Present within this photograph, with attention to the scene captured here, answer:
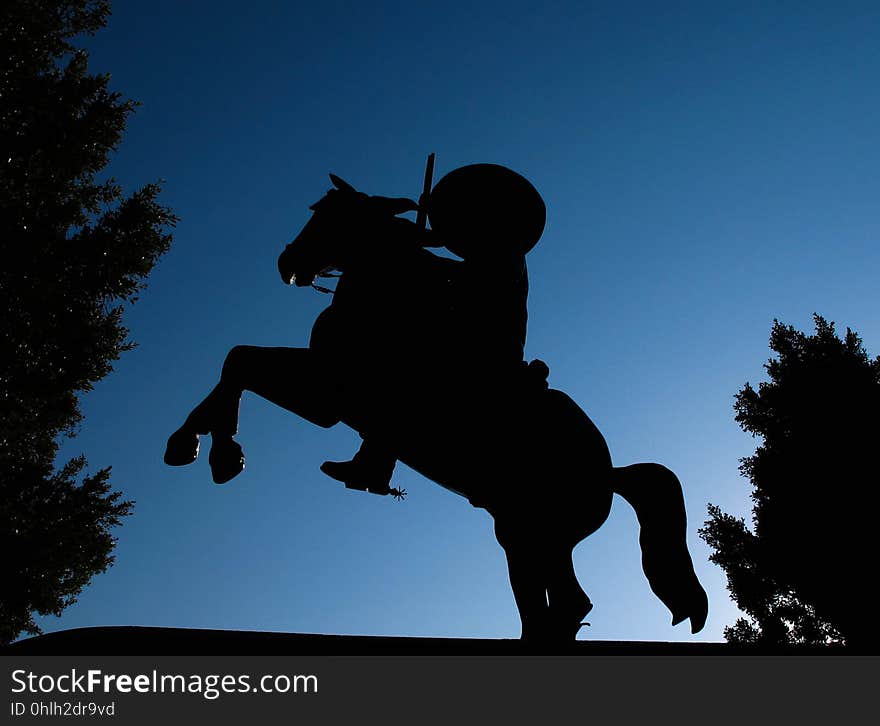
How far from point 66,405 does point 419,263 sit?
512cm

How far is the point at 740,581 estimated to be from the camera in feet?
28.9

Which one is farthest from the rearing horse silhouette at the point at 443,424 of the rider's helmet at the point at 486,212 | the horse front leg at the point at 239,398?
the rider's helmet at the point at 486,212

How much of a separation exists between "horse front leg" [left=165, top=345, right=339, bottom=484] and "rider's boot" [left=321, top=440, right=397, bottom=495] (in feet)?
0.67

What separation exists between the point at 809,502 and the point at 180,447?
8.00 m

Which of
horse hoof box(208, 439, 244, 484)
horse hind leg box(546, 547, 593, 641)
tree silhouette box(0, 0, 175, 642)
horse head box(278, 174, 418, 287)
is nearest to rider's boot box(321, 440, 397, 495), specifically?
horse hoof box(208, 439, 244, 484)

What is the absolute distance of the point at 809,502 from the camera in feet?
27.3

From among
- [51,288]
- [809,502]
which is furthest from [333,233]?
[809,502]

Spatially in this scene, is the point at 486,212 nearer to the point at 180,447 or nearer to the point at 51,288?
the point at 180,447

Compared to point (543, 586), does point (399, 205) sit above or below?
above

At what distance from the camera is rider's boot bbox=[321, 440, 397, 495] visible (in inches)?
121

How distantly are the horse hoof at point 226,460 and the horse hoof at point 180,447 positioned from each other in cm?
12

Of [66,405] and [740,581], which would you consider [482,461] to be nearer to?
[66,405]
